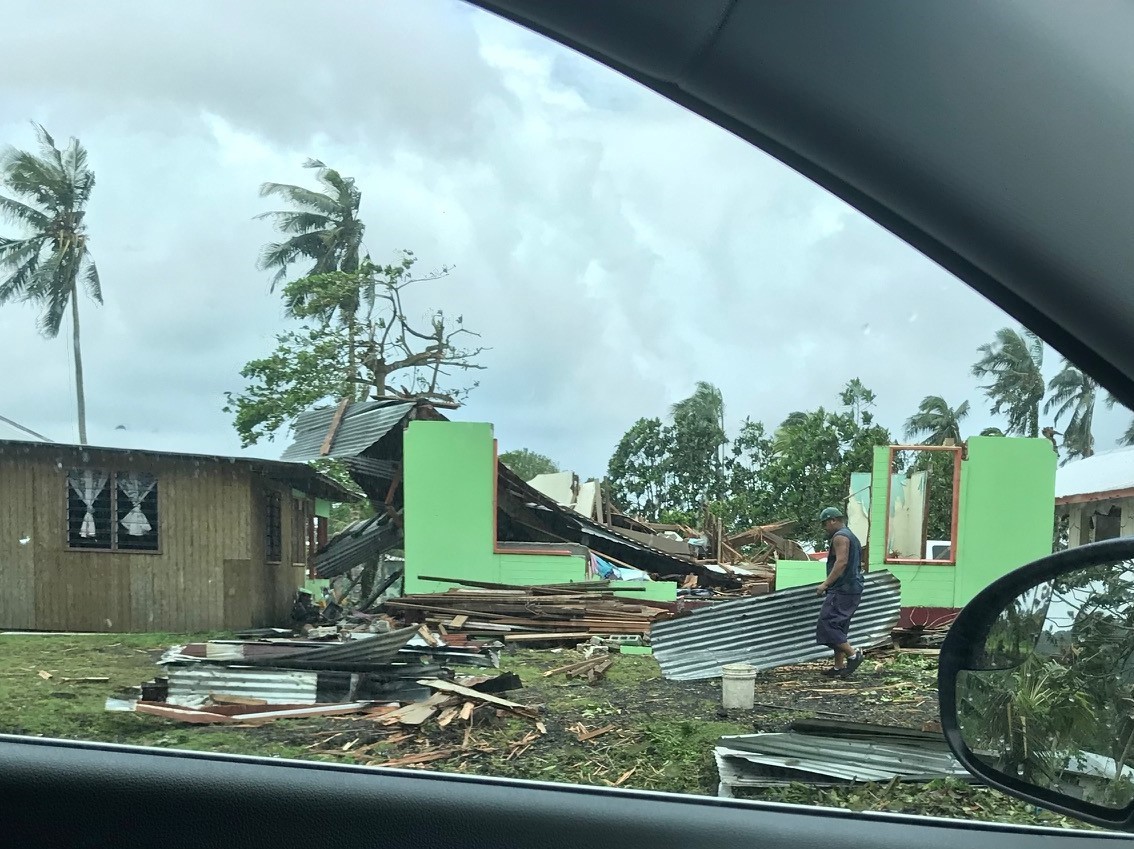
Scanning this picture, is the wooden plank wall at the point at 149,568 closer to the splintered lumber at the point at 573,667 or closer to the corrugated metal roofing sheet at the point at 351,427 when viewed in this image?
the corrugated metal roofing sheet at the point at 351,427

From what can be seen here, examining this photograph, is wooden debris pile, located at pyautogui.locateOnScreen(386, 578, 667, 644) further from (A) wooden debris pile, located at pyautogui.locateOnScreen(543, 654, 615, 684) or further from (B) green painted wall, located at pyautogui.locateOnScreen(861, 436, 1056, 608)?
(B) green painted wall, located at pyautogui.locateOnScreen(861, 436, 1056, 608)

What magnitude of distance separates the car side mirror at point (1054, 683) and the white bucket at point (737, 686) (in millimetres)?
988

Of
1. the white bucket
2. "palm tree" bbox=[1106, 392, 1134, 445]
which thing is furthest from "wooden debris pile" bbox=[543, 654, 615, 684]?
"palm tree" bbox=[1106, 392, 1134, 445]

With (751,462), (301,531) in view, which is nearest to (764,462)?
(751,462)

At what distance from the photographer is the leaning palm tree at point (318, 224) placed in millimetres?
2420

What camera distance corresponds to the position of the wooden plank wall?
2.78 meters

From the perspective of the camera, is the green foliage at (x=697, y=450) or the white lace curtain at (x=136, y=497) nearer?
the green foliage at (x=697, y=450)

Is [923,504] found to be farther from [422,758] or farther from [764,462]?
[422,758]

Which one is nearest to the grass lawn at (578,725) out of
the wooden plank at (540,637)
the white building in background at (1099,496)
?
the wooden plank at (540,637)

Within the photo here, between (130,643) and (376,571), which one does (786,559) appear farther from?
(130,643)

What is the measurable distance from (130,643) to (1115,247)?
270 centimetres

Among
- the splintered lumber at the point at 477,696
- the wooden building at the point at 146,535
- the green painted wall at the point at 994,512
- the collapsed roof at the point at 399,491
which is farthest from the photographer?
the wooden building at the point at 146,535

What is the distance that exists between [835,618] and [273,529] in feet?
5.52

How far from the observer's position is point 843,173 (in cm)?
136
